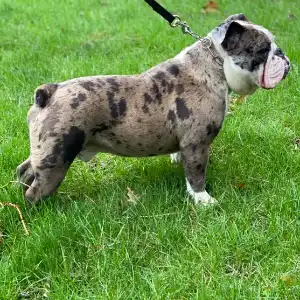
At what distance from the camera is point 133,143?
2998mm

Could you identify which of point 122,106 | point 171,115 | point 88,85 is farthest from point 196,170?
point 88,85

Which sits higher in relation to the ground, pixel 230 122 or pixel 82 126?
pixel 82 126

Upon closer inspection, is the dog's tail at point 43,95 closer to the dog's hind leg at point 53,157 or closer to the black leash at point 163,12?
the dog's hind leg at point 53,157

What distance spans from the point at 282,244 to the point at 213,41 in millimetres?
1211

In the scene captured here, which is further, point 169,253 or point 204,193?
point 204,193

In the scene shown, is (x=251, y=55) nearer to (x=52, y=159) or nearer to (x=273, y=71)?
(x=273, y=71)

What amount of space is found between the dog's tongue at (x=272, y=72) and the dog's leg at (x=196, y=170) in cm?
51

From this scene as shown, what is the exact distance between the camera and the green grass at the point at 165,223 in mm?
2398

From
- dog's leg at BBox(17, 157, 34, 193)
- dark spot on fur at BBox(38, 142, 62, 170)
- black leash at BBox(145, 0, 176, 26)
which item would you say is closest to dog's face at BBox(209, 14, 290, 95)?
black leash at BBox(145, 0, 176, 26)

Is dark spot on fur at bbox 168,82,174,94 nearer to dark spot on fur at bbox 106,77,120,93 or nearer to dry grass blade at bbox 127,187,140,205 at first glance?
dark spot on fur at bbox 106,77,120,93

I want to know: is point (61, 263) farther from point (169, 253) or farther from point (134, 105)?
point (134, 105)

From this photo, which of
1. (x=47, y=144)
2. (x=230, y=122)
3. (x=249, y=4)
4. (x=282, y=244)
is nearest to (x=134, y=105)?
(x=47, y=144)

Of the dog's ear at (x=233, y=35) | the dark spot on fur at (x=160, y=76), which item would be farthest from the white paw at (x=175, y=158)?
the dog's ear at (x=233, y=35)

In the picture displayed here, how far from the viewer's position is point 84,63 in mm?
5418
